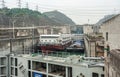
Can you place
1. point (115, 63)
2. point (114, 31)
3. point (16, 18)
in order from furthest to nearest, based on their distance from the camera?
point (16, 18)
point (114, 31)
point (115, 63)

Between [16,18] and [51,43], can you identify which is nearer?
[51,43]

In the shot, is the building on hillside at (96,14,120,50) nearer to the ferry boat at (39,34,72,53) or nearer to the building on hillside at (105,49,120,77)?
the building on hillside at (105,49,120,77)

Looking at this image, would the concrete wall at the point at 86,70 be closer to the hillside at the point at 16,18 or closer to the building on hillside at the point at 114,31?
the building on hillside at the point at 114,31

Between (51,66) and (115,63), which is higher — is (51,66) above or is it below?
below

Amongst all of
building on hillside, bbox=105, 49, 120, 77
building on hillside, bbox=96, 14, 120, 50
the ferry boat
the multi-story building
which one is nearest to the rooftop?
the multi-story building

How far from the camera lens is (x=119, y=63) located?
6457 mm

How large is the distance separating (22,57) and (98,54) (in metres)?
7.64

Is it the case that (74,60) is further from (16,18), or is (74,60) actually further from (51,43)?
(16,18)

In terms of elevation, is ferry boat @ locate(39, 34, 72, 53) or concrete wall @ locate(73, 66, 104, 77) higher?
ferry boat @ locate(39, 34, 72, 53)

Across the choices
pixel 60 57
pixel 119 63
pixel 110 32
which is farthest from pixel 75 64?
pixel 119 63

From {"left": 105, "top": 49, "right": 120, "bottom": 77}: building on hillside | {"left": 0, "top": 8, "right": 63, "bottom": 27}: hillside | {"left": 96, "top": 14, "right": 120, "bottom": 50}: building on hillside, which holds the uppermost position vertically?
{"left": 0, "top": 8, "right": 63, "bottom": 27}: hillside

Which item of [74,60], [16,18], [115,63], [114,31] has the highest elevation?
[16,18]

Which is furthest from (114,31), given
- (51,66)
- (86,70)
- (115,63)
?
(51,66)

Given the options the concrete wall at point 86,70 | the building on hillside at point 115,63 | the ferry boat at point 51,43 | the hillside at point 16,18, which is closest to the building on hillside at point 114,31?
the building on hillside at point 115,63
